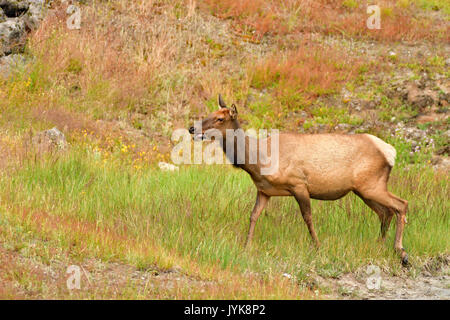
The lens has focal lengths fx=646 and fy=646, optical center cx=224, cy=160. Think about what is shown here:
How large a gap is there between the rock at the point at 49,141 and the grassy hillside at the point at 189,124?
0.58 ft

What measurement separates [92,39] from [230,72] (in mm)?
3784

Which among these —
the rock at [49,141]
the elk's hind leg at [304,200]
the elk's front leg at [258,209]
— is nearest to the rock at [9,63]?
the rock at [49,141]

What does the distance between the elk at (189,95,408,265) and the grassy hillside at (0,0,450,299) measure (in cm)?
59

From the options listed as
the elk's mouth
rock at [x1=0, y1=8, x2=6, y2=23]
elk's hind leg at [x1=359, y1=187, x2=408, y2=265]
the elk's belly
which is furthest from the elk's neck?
rock at [x1=0, y1=8, x2=6, y2=23]

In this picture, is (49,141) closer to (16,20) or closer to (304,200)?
(304,200)

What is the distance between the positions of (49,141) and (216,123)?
14.2 ft

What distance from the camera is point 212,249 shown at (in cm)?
796

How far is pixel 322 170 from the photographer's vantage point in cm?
852

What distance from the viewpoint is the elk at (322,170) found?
8406mm

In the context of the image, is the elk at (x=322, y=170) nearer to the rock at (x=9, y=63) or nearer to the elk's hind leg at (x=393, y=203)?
the elk's hind leg at (x=393, y=203)

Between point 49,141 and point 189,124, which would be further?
point 189,124

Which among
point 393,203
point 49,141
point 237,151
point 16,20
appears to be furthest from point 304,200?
point 16,20
